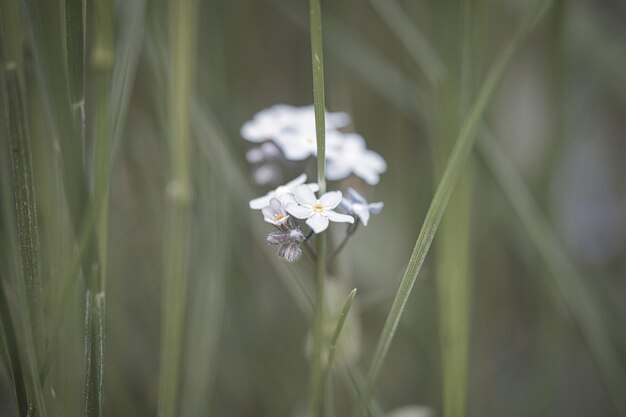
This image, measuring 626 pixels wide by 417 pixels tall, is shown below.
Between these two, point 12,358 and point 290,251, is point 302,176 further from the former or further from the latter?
point 12,358

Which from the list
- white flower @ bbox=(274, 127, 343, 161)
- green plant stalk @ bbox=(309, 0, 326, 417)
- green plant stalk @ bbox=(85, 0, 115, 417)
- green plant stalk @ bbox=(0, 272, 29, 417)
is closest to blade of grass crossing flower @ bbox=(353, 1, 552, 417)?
green plant stalk @ bbox=(309, 0, 326, 417)

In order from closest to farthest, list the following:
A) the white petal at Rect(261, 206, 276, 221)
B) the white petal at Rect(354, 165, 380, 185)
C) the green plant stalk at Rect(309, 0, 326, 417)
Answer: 1. the green plant stalk at Rect(309, 0, 326, 417)
2. the white petal at Rect(261, 206, 276, 221)
3. the white petal at Rect(354, 165, 380, 185)

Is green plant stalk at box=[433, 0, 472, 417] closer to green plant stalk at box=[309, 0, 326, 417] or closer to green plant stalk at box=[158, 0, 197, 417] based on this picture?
green plant stalk at box=[309, 0, 326, 417]

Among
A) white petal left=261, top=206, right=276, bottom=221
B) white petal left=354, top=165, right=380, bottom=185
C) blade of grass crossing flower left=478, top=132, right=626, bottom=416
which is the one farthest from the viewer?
blade of grass crossing flower left=478, top=132, right=626, bottom=416

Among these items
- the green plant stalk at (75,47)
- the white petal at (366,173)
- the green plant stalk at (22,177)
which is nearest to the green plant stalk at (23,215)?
the green plant stalk at (22,177)

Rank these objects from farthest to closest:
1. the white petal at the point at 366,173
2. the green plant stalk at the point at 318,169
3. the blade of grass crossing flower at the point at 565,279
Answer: the blade of grass crossing flower at the point at 565,279
the white petal at the point at 366,173
the green plant stalk at the point at 318,169

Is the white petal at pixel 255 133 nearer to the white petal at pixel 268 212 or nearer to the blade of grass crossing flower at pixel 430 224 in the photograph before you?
the white petal at pixel 268 212

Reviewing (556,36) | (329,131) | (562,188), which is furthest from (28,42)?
(562,188)

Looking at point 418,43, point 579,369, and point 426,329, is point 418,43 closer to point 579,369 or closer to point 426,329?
point 426,329
